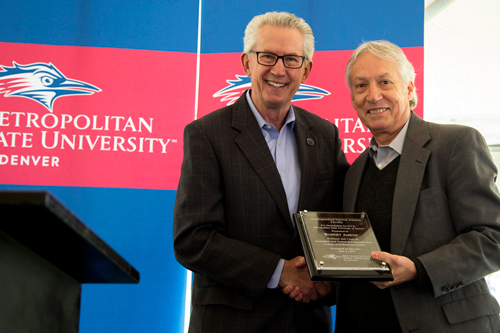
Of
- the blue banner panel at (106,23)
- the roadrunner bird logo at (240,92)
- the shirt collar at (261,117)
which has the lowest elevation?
the shirt collar at (261,117)

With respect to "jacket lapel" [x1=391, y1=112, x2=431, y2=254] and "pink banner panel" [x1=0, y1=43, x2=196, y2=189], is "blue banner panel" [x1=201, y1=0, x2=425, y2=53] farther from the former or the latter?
"jacket lapel" [x1=391, y1=112, x2=431, y2=254]

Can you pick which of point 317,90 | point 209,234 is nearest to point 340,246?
point 209,234

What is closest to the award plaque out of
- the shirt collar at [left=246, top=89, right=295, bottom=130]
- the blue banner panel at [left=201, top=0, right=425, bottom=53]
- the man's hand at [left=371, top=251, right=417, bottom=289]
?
the man's hand at [left=371, top=251, right=417, bottom=289]

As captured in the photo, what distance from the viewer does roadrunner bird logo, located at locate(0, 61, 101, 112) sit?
3.64m

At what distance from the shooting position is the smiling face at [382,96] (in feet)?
6.81

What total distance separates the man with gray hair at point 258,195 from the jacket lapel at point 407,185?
0.45 metres

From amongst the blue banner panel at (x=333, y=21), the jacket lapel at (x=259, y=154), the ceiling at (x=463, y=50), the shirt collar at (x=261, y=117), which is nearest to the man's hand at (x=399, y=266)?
the jacket lapel at (x=259, y=154)

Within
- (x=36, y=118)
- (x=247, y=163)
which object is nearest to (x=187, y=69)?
(x=36, y=118)

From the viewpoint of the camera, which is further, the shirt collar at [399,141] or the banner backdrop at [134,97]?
the banner backdrop at [134,97]

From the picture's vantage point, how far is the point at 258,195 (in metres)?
2.07

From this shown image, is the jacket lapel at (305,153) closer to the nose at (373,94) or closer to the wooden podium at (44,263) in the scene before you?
the nose at (373,94)

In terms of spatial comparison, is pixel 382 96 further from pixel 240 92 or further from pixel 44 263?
pixel 240 92

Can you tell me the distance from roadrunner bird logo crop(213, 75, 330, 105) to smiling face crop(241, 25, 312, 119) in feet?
4.62

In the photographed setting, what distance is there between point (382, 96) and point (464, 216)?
27.4 inches
